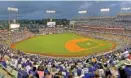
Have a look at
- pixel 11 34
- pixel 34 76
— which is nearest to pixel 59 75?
pixel 34 76

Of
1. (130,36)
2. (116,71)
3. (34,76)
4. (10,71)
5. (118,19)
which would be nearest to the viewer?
(116,71)

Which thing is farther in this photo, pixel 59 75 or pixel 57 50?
pixel 57 50

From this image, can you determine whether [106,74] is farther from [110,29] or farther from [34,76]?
[110,29]

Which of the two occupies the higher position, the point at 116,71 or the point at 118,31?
the point at 116,71

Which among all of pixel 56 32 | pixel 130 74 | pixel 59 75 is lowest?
pixel 56 32

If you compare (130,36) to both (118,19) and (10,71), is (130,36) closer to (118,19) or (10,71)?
(118,19)

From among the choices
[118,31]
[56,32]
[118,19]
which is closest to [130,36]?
[118,31]

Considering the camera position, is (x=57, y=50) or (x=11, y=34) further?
(x=11, y=34)

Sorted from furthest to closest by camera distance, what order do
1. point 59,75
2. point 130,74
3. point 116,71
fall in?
point 59,75, point 116,71, point 130,74

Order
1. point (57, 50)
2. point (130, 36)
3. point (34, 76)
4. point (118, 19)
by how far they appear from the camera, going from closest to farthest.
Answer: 1. point (34, 76)
2. point (57, 50)
3. point (130, 36)
4. point (118, 19)
